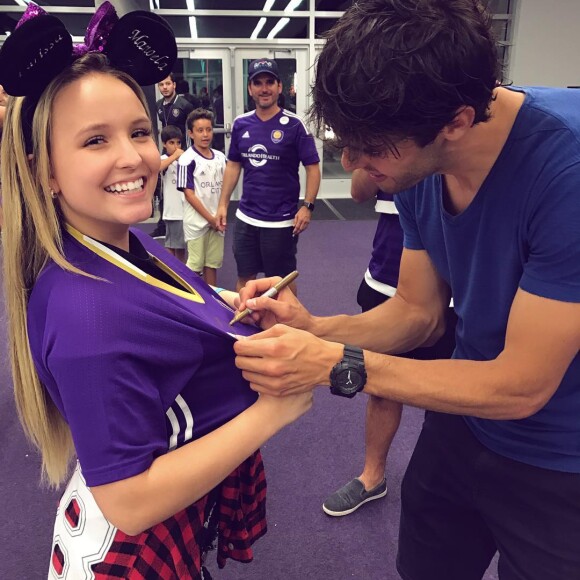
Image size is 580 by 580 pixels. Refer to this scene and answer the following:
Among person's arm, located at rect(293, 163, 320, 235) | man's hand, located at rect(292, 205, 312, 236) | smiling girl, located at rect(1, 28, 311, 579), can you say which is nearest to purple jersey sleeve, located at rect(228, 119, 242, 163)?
person's arm, located at rect(293, 163, 320, 235)

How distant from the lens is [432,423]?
1.27 metres

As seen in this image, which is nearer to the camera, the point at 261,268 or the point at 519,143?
the point at 519,143

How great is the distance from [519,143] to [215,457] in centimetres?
70

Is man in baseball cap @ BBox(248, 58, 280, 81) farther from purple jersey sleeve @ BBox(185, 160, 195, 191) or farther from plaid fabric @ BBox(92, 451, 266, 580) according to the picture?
plaid fabric @ BBox(92, 451, 266, 580)

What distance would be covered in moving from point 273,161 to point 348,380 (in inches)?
101

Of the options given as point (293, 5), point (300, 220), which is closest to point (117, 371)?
point (300, 220)

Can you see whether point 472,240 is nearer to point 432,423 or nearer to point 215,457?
point 432,423

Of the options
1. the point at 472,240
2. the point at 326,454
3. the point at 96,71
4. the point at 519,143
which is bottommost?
the point at 326,454

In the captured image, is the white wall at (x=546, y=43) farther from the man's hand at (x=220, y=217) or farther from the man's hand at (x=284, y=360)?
the man's hand at (x=284, y=360)

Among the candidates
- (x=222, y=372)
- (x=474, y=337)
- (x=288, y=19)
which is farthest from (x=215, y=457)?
(x=288, y=19)

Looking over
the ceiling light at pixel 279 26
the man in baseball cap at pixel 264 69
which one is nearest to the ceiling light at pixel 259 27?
the ceiling light at pixel 279 26

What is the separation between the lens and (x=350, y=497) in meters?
2.03

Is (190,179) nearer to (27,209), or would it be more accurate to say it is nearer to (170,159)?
(170,159)

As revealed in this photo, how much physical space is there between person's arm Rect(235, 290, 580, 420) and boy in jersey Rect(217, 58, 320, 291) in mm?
2413
